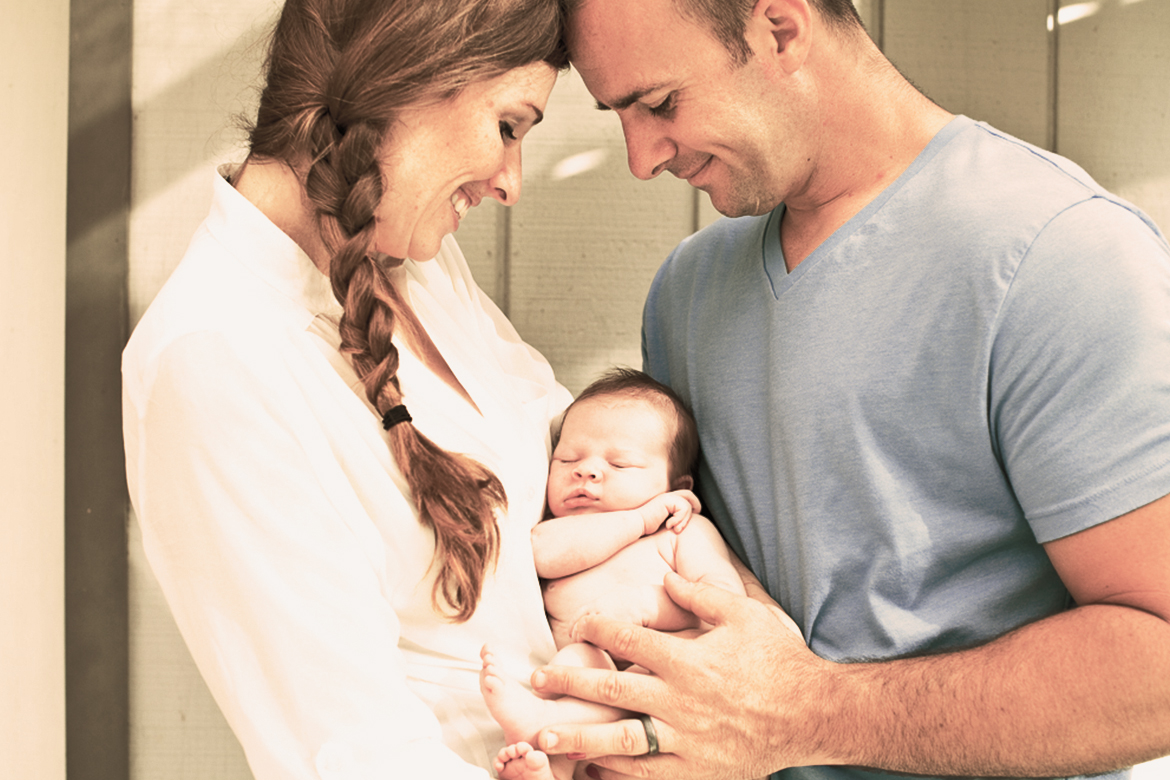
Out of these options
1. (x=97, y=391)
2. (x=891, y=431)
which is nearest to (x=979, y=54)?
(x=891, y=431)

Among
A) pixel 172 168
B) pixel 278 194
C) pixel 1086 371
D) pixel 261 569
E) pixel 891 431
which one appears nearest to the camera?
pixel 261 569

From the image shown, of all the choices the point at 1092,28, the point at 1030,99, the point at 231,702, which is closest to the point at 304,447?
the point at 231,702

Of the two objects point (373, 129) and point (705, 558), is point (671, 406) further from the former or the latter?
point (373, 129)

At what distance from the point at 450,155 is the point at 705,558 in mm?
859

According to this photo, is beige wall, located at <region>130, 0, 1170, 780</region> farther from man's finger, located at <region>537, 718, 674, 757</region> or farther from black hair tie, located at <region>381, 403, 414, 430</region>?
man's finger, located at <region>537, 718, 674, 757</region>

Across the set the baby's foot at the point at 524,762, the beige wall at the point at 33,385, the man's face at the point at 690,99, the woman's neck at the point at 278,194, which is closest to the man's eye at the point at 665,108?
the man's face at the point at 690,99

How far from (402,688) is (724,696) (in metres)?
0.53

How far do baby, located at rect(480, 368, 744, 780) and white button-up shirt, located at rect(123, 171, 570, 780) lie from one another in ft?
1.02

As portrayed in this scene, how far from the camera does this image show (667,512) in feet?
5.52

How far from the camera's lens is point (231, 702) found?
119 cm

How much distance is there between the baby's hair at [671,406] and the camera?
1.77m

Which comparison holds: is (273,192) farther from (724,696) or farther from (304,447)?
(724,696)

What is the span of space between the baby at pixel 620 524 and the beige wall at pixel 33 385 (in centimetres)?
122

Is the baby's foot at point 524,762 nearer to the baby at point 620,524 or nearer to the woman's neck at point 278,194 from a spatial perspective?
the baby at point 620,524
